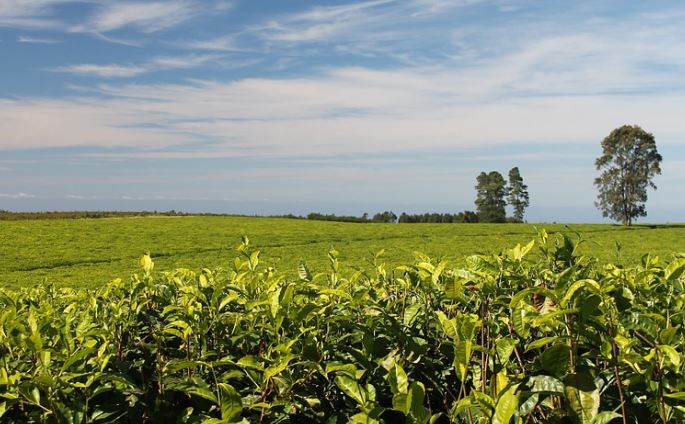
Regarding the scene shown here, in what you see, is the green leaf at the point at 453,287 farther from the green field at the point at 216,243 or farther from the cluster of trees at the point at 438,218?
the cluster of trees at the point at 438,218

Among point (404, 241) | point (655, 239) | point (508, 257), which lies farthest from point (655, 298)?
point (655, 239)

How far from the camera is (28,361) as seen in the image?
202cm

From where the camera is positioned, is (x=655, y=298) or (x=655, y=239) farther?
(x=655, y=239)

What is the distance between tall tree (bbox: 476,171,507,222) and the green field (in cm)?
3701

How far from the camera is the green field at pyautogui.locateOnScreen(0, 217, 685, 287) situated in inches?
870

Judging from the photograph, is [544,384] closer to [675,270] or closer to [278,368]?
[278,368]

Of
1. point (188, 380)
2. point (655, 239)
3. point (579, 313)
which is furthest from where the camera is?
point (655, 239)

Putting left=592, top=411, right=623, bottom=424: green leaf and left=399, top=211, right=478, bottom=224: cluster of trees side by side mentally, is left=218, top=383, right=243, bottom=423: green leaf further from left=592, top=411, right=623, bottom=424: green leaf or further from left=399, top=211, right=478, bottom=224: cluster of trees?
left=399, top=211, right=478, bottom=224: cluster of trees

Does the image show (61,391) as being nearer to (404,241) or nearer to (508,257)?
(508,257)

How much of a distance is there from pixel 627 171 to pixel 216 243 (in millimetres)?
46198

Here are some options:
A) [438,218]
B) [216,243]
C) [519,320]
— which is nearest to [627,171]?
[438,218]

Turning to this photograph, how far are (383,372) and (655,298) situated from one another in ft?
4.05

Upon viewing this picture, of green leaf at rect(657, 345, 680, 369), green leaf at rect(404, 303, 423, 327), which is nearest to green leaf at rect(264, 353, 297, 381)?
green leaf at rect(404, 303, 423, 327)

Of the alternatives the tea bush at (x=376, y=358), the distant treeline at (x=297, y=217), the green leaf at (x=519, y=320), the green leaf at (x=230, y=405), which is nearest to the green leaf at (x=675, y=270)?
the tea bush at (x=376, y=358)
